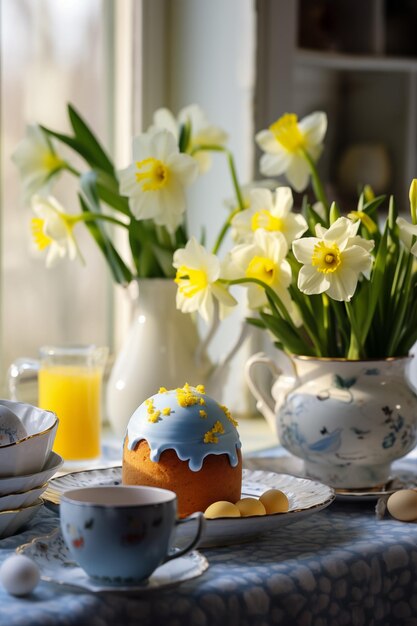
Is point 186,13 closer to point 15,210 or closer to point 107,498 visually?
point 15,210

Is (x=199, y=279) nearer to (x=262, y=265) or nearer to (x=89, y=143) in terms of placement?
(x=262, y=265)

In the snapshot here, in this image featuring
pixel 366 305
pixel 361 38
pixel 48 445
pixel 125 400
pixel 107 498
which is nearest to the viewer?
pixel 107 498

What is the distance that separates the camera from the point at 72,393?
1393mm

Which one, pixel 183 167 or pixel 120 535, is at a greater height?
pixel 183 167

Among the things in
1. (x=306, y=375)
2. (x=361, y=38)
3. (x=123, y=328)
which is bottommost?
(x=123, y=328)

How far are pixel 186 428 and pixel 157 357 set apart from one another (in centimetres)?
48

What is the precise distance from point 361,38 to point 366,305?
1213 mm

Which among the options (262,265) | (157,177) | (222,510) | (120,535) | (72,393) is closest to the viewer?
(120,535)

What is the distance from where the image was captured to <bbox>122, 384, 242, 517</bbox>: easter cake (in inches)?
36.1

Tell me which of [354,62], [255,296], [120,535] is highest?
[354,62]

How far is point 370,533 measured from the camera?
0.96 metres

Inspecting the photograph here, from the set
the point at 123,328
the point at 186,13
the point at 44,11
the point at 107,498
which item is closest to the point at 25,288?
the point at 123,328

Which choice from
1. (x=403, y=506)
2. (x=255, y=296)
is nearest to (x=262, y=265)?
(x=255, y=296)

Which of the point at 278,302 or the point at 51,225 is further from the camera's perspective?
the point at 51,225
